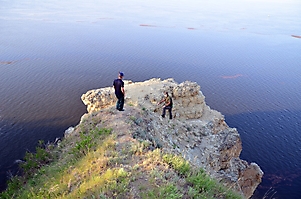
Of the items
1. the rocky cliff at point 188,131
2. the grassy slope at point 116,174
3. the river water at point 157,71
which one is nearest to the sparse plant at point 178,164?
the grassy slope at point 116,174

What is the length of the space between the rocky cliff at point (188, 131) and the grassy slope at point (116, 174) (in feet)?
5.63

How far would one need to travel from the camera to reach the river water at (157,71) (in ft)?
98.9

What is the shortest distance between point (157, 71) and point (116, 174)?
37.2 m

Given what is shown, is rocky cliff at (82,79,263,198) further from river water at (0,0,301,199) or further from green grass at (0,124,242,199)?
river water at (0,0,301,199)

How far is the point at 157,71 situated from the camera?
45.2m

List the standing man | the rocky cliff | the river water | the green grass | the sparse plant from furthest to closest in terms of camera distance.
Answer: the river water → the rocky cliff → the standing man → the sparse plant → the green grass

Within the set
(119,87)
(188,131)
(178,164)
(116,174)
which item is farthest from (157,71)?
(116,174)

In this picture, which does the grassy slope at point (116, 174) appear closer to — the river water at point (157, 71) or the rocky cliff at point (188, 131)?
the rocky cliff at point (188, 131)

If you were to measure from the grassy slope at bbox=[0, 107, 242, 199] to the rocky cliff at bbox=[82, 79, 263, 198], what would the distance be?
1.72 meters

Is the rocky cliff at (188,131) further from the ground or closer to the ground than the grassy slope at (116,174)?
closer to the ground

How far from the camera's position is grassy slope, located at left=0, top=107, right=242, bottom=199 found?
26.8 feet

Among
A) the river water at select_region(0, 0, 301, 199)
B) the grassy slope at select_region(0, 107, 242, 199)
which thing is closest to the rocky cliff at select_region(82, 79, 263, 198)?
the grassy slope at select_region(0, 107, 242, 199)

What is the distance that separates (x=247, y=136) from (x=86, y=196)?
94.6 feet

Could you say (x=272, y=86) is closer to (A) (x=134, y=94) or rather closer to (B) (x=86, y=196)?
(A) (x=134, y=94)
